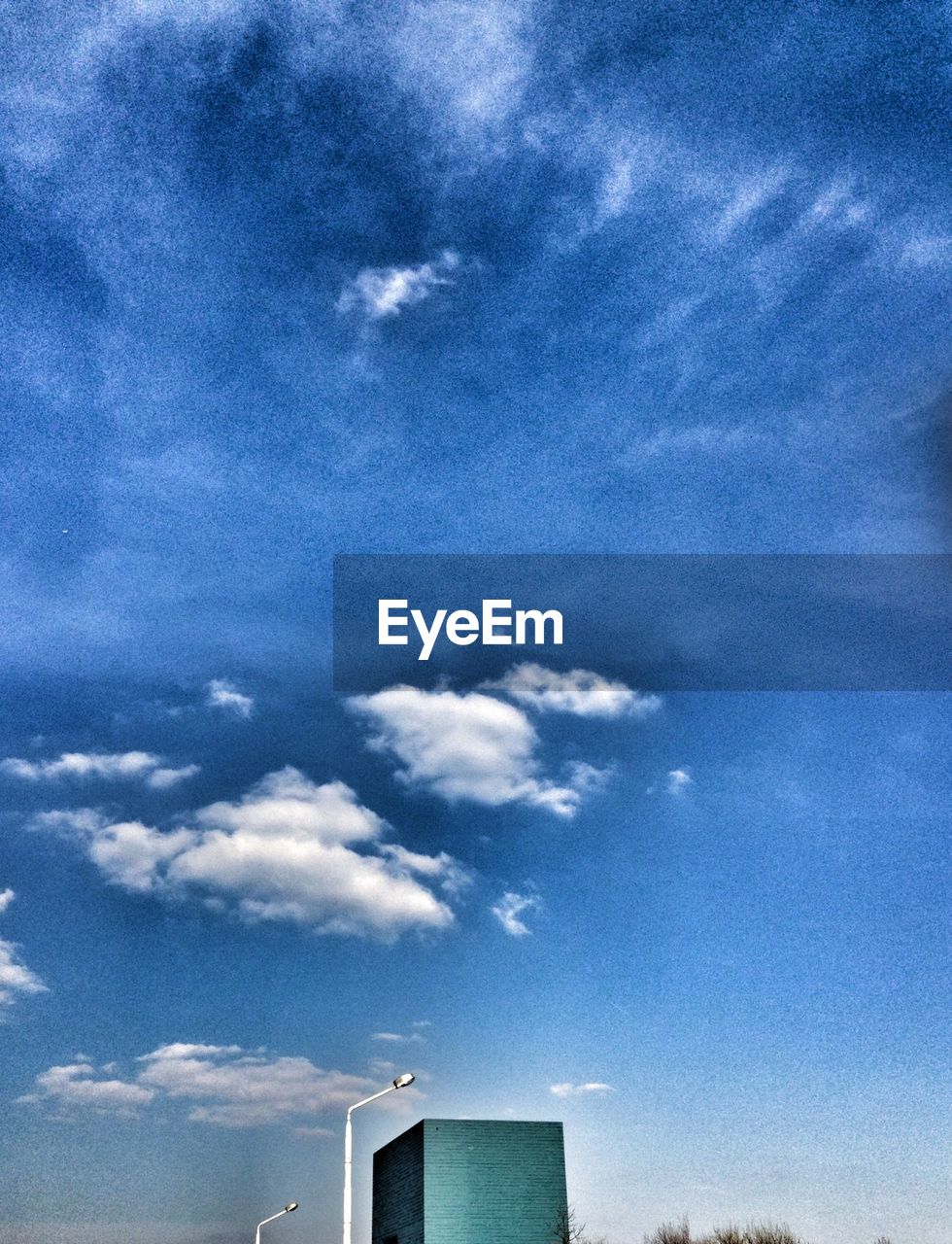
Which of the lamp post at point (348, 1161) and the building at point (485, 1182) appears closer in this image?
the lamp post at point (348, 1161)

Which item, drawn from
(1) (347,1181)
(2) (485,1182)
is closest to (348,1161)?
(1) (347,1181)

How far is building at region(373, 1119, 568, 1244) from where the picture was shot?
69375 millimetres

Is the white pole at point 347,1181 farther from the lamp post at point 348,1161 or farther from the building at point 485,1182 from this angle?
the building at point 485,1182

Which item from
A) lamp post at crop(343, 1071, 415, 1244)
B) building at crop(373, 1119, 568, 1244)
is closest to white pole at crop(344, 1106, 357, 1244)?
lamp post at crop(343, 1071, 415, 1244)

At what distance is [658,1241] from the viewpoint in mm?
78312

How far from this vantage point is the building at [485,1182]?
6938 centimetres

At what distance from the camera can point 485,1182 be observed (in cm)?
7012

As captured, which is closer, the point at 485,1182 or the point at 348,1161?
the point at 348,1161

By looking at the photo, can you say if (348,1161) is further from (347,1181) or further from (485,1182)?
(485,1182)

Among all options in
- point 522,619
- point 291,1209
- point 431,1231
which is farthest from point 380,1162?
point 522,619

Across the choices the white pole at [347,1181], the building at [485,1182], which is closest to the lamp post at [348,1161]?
the white pole at [347,1181]

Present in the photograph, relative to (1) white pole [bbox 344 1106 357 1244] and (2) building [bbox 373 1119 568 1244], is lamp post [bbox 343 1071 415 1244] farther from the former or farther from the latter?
(2) building [bbox 373 1119 568 1244]

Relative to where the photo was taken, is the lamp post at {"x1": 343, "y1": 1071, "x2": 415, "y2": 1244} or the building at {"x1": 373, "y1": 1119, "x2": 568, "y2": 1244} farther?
the building at {"x1": 373, "y1": 1119, "x2": 568, "y2": 1244}

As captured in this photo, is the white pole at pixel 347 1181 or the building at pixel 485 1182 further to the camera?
the building at pixel 485 1182
